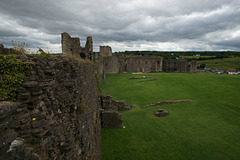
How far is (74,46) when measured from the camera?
14789mm

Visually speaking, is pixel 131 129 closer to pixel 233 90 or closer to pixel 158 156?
pixel 158 156

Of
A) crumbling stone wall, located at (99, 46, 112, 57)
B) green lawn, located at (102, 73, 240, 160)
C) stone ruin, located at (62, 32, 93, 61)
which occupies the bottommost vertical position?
green lawn, located at (102, 73, 240, 160)

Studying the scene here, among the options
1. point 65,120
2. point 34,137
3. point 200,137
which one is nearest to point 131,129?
point 200,137

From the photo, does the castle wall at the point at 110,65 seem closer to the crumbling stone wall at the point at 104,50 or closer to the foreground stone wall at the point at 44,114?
the crumbling stone wall at the point at 104,50

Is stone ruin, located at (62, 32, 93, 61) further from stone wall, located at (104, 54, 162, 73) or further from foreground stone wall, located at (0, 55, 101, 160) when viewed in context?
stone wall, located at (104, 54, 162, 73)

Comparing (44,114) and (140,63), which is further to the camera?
(140,63)

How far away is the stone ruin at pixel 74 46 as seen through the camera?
12500mm

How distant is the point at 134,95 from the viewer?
26141mm

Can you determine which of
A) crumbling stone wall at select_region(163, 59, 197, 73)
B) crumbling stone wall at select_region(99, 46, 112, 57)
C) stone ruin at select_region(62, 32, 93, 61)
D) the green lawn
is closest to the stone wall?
crumbling stone wall at select_region(163, 59, 197, 73)

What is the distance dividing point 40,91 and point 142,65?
209 ft

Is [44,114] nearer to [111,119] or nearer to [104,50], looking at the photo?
[111,119]

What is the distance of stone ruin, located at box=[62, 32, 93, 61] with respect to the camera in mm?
12500

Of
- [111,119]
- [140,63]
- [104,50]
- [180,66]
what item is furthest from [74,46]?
[180,66]

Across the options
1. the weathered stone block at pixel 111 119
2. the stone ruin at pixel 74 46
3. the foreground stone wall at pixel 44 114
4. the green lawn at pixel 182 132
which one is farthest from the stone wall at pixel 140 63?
the foreground stone wall at pixel 44 114
